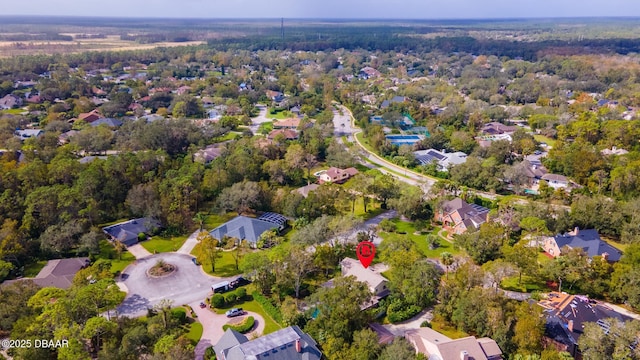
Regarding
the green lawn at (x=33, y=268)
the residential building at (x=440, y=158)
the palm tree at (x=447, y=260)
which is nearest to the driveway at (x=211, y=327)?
the green lawn at (x=33, y=268)

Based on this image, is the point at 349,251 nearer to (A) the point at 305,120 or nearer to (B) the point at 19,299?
(B) the point at 19,299

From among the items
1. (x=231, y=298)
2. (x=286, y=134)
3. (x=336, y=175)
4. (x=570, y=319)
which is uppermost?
(x=286, y=134)

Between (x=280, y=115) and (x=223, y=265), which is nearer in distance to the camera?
(x=223, y=265)

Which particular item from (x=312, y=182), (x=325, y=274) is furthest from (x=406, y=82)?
(x=325, y=274)

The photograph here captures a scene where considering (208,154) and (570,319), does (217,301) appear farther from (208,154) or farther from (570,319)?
(208,154)

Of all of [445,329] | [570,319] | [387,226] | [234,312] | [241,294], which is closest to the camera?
[570,319]

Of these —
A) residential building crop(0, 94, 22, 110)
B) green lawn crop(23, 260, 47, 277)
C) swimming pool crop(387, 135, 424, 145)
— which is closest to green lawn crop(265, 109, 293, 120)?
swimming pool crop(387, 135, 424, 145)

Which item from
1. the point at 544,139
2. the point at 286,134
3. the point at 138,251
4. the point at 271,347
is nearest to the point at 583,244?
the point at 271,347
